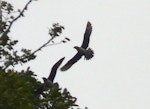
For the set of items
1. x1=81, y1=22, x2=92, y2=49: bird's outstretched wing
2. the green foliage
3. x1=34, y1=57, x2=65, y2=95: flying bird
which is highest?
x1=81, y1=22, x2=92, y2=49: bird's outstretched wing

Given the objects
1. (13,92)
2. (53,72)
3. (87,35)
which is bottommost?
(13,92)

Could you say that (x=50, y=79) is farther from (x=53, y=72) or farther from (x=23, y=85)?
(x=23, y=85)

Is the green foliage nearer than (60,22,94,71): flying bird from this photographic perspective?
Yes

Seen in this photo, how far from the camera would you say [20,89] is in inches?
520

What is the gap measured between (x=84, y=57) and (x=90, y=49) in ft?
1.82

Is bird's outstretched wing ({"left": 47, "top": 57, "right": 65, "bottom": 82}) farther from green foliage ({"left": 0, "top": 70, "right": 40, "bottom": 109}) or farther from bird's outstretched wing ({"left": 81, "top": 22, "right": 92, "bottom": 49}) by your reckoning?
green foliage ({"left": 0, "top": 70, "right": 40, "bottom": 109})

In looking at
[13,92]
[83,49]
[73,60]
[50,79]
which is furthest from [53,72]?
[13,92]

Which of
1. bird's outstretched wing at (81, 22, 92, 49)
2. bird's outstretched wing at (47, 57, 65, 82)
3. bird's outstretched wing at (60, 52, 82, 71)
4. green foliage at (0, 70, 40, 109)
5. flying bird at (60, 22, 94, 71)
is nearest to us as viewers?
green foliage at (0, 70, 40, 109)

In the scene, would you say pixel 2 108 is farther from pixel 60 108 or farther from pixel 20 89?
pixel 60 108

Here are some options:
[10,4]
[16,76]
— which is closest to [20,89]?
[16,76]

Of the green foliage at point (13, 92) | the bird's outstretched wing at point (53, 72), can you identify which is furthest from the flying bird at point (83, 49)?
the green foliage at point (13, 92)

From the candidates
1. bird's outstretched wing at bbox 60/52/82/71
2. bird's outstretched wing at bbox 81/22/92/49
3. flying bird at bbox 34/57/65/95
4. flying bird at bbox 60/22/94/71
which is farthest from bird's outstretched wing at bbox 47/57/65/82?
bird's outstretched wing at bbox 81/22/92/49

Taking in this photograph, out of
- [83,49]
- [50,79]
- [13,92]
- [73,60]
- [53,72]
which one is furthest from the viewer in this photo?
[73,60]

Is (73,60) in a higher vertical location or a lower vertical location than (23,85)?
higher
